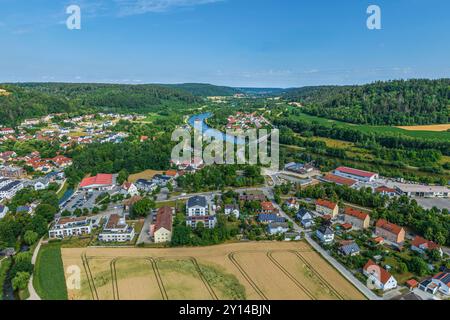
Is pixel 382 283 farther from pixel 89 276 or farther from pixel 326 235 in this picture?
pixel 89 276

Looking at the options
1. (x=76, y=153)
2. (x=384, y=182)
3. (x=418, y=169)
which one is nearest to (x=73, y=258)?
(x=76, y=153)

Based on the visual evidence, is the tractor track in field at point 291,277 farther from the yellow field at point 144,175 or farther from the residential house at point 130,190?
the yellow field at point 144,175

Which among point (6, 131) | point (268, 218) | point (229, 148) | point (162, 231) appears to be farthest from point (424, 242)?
point (6, 131)

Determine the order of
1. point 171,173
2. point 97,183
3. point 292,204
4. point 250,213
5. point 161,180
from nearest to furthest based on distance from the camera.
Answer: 1. point 250,213
2. point 292,204
3. point 97,183
4. point 161,180
5. point 171,173

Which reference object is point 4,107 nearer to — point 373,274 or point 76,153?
point 76,153

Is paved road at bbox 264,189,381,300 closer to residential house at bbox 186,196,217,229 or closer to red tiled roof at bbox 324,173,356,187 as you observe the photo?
residential house at bbox 186,196,217,229

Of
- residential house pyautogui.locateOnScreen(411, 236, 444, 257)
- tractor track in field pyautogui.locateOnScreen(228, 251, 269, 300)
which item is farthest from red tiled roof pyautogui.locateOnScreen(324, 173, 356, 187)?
tractor track in field pyautogui.locateOnScreen(228, 251, 269, 300)

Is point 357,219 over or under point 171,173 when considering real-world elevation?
under
